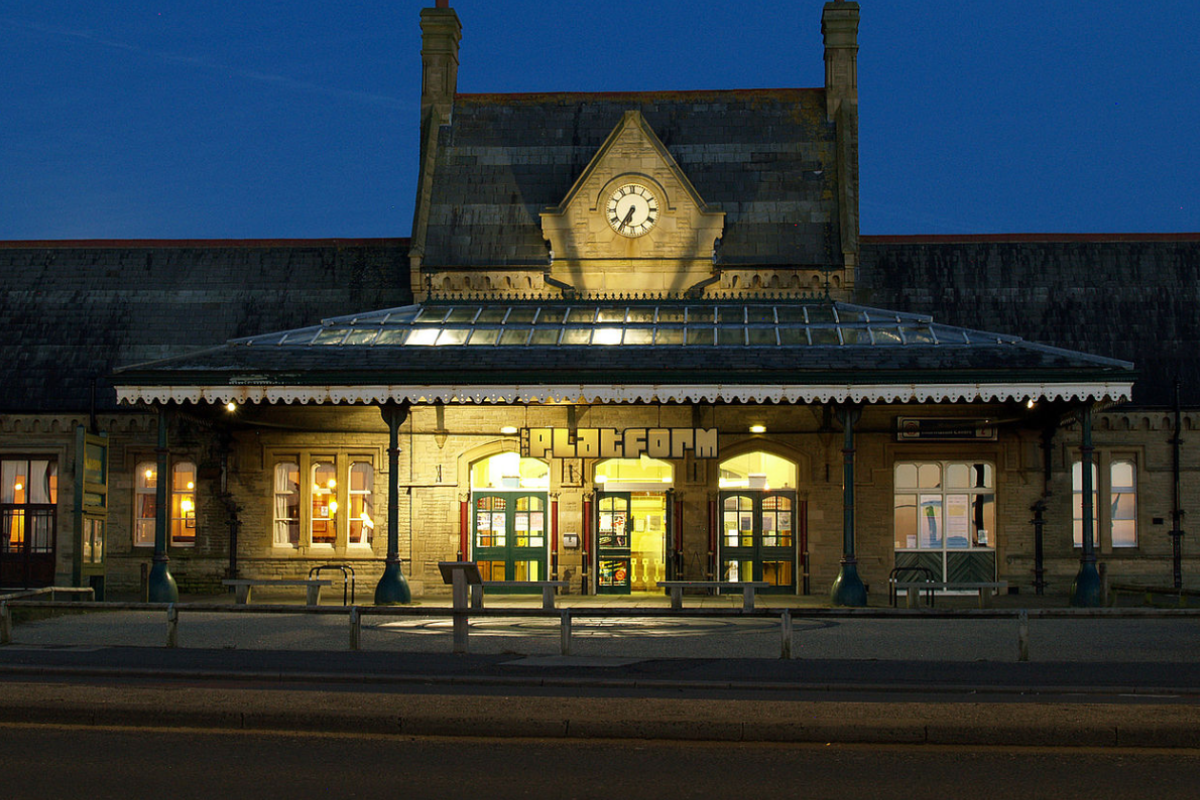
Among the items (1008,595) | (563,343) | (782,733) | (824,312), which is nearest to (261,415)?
(563,343)

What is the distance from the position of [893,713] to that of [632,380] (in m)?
11.8

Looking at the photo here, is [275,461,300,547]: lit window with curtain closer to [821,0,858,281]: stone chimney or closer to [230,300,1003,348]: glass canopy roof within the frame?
[230,300,1003,348]: glass canopy roof

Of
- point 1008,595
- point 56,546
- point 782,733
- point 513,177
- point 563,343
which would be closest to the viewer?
point 782,733

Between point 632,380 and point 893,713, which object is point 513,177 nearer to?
point 632,380

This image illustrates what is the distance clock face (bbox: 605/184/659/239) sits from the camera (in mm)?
28484

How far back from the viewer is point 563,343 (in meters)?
24.3

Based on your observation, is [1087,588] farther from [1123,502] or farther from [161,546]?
[161,546]

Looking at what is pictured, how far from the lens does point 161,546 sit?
896 inches

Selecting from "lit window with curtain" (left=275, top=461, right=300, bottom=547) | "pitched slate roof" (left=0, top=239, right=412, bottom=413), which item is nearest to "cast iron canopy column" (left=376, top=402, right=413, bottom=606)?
"lit window with curtain" (left=275, top=461, right=300, bottom=547)

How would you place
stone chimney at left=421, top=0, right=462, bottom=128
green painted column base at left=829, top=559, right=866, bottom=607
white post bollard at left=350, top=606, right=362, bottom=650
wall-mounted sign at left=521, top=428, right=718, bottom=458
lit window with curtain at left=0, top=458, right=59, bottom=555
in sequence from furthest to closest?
1. stone chimney at left=421, top=0, right=462, bottom=128
2. lit window with curtain at left=0, top=458, right=59, bottom=555
3. wall-mounted sign at left=521, top=428, right=718, bottom=458
4. green painted column base at left=829, top=559, right=866, bottom=607
5. white post bollard at left=350, top=606, right=362, bottom=650

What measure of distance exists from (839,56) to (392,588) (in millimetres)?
16106

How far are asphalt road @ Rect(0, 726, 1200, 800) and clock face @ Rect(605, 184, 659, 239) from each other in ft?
61.8

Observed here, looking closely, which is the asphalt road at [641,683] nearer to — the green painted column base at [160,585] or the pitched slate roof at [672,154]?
the green painted column base at [160,585]

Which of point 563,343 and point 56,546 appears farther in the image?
point 56,546
